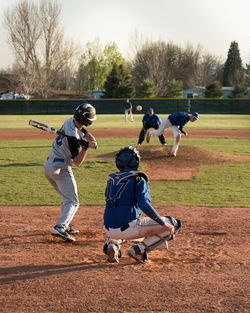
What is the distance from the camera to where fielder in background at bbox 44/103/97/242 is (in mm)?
5965

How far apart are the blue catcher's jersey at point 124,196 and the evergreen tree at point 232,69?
91.4 meters

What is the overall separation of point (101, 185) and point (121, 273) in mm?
5869

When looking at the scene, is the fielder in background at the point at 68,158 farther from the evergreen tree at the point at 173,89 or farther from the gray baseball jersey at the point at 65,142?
the evergreen tree at the point at 173,89

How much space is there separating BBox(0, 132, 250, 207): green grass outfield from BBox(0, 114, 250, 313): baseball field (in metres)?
0.02

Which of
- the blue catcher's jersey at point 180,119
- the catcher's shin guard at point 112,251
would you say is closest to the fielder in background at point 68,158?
the catcher's shin guard at point 112,251

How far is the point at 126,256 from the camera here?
17.8ft

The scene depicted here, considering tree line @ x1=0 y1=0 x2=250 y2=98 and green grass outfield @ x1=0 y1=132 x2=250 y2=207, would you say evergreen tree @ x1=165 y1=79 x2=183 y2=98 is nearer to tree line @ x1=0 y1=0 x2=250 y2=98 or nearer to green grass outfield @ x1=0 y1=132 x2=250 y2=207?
tree line @ x1=0 y1=0 x2=250 y2=98

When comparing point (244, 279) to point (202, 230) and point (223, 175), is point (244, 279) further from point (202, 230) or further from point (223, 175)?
point (223, 175)

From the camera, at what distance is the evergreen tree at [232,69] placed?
9231cm

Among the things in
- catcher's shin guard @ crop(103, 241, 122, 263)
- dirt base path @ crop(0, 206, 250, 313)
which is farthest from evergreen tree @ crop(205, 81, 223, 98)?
catcher's shin guard @ crop(103, 241, 122, 263)

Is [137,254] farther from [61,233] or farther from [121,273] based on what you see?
[61,233]

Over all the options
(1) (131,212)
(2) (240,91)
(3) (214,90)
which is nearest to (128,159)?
(1) (131,212)

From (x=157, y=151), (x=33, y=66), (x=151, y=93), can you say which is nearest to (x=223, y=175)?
(x=157, y=151)

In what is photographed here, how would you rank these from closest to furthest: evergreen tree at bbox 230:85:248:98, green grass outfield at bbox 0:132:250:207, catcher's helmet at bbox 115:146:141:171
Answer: catcher's helmet at bbox 115:146:141:171 → green grass outfield at bbox 0:132:250:207 → evergreen tree at bbox 230:85:248:98
